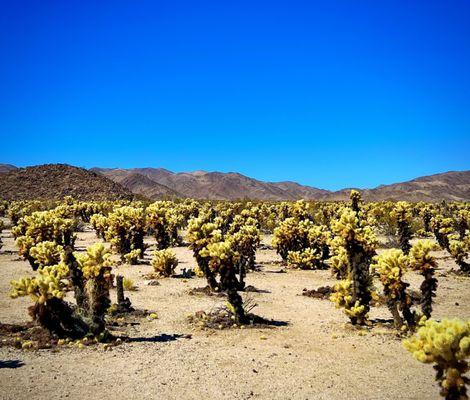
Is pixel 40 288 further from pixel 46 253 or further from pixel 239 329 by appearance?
pixel 46 253

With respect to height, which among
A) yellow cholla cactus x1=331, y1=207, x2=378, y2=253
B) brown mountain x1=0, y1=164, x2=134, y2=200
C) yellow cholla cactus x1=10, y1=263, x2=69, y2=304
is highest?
brown mountain x1=0, y1=164, x2=134, y2=200

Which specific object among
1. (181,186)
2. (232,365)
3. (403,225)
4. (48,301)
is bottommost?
(232,365)

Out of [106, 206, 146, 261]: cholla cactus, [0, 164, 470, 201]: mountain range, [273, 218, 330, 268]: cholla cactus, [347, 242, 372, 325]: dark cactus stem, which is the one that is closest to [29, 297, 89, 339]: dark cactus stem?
[347, 242, 372, 325]: dark cactus stem

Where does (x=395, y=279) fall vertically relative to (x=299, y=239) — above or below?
below

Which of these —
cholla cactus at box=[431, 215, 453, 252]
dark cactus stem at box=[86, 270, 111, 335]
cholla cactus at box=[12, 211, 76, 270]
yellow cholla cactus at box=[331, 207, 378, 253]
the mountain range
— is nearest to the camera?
dark cactus stem at box=[86, 270, 111, 335]

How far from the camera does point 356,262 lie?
505 inches

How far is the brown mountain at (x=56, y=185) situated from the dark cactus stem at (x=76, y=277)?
58.1 meters

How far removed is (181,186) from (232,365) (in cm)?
14804

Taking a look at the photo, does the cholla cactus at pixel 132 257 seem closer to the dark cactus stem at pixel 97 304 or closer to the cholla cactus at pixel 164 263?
the cholla cactus at pixel 164 263

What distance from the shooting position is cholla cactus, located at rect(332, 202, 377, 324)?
12000mm

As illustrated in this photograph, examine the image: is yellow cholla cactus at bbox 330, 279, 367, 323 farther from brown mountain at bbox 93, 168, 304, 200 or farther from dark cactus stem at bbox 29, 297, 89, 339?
brown mountain at bbox 93, 168, 304, 200

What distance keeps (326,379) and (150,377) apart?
3537 mm

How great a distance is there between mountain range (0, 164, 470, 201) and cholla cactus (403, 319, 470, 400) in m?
66.8

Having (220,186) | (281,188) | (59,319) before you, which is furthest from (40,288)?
(281,188)
